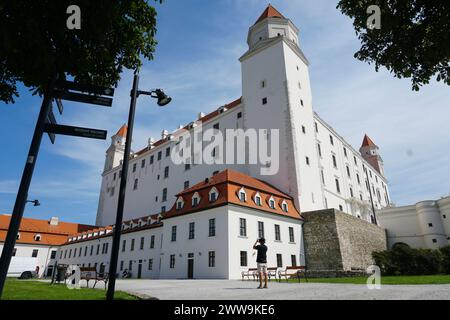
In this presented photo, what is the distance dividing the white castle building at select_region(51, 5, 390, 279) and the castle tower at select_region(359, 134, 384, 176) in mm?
10223

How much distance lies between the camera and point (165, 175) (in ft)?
163

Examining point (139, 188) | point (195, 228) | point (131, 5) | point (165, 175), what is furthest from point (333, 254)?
point (139, 188)

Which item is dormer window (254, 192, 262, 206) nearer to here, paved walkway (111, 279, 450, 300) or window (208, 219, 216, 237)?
window (208, 219, 216, 237)

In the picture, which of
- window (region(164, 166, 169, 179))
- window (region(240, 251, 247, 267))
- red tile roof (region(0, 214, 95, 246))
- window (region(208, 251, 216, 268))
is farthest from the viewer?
red tile roof (region(0, 214, 95, 246))

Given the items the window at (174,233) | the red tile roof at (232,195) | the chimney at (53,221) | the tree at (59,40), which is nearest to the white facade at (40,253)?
the chimney at (53,221)

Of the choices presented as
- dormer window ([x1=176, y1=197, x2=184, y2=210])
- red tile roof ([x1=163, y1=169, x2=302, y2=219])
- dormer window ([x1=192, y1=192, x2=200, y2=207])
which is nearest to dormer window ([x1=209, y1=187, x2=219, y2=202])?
red tile roof ([x1=163, y1=169, x2=302, y2=219])

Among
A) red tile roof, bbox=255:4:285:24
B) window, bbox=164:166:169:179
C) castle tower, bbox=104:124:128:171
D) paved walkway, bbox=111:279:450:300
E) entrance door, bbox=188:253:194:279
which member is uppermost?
red tile roof, bbox=255:4:285:24

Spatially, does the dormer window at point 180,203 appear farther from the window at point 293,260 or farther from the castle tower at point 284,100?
the window at point 293,260

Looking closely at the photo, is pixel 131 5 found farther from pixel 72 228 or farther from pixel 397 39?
pixel 72 228

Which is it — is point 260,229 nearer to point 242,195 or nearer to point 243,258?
point 243,258

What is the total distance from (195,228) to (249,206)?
17.8ft

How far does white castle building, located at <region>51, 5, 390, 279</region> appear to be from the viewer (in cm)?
2634

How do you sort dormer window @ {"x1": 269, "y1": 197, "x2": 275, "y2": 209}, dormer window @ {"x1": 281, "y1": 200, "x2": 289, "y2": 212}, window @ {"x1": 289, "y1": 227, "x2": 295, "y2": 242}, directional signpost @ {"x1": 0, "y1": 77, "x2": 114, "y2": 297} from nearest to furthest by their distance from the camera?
directional signpost @ {"x1": 0, "y1": 77, "x2": 114, "y2": 297}
dormer window @ {"x1": 269, "y1": 197, "x2": 275, "y2": 209}
window @ {"x1": 289, "y1": 227, "x2": 295, "y2": 242}
dormer window @ {"x1": 281, "y1": 200, "x2": 289, "y2": 212}

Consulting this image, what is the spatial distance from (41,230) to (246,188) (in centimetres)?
4831
